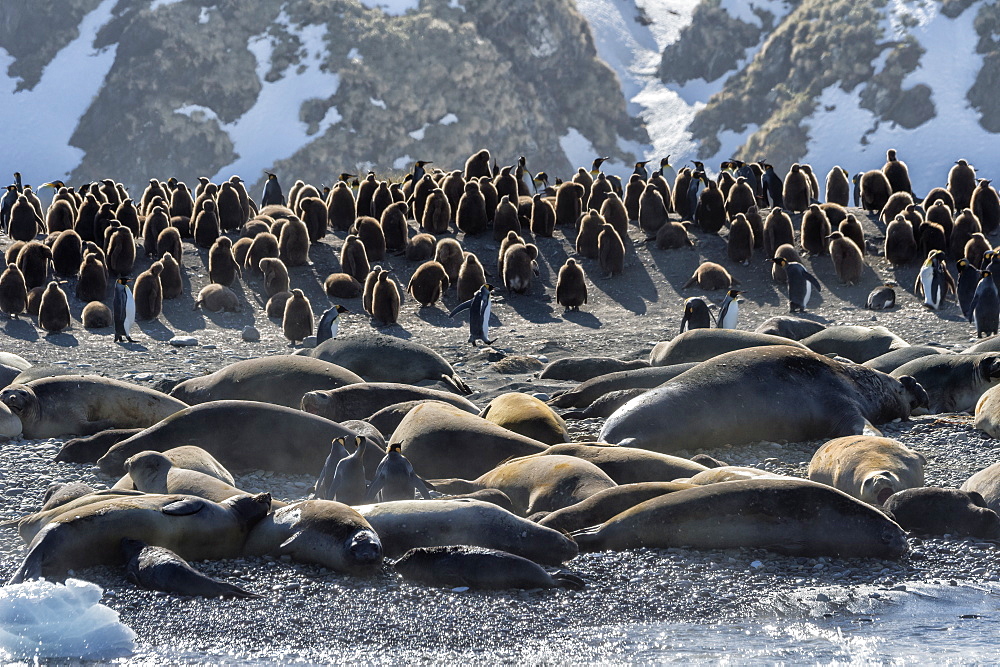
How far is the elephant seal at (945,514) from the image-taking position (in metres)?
4.87

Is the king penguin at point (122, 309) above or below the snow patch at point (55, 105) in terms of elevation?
below

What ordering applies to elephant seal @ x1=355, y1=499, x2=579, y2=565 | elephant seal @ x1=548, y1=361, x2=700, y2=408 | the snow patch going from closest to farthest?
elephant seal @ x1=355, y1=499, x2=579, y2=565 < elephant seal @ x1=548, y1=361, x2=700, y2=408 < the snow patch

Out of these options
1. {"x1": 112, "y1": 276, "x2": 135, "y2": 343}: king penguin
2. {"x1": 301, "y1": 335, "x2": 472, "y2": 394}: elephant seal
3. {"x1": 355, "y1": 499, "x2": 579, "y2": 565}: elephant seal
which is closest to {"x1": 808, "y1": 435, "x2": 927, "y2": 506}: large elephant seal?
{"x1": 355, "y1": 499, "x2": 579, "y2": 565}: elephant seal

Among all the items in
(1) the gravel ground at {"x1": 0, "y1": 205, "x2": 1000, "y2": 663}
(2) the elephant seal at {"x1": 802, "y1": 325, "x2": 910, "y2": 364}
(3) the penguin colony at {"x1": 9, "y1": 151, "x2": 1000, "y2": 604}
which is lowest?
(1) the gravel ground at {"x1": 0, "y1": 205, "x2": 1000, "y2": 663}

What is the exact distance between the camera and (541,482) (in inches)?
215

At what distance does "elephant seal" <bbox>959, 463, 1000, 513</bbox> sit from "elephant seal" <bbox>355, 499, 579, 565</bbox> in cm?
193

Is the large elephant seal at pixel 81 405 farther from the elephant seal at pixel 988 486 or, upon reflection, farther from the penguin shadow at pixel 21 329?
the penguin shadow at pixel 21 329

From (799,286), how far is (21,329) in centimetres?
933

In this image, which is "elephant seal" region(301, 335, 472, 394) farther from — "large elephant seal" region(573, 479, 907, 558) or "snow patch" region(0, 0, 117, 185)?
"snow patch" region(0, 0, 117, 185)

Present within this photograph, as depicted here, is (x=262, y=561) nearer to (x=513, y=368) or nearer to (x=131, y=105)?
(x=513, y=368)

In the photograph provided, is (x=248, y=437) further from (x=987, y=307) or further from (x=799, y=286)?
(x=799, y=286)

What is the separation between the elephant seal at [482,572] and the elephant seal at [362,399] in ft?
9.95

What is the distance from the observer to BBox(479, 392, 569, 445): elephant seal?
679 centimetres

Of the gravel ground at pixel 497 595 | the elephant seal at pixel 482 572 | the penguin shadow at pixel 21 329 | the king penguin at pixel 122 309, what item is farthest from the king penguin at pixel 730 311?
the elephant seal at pixel 482 572
